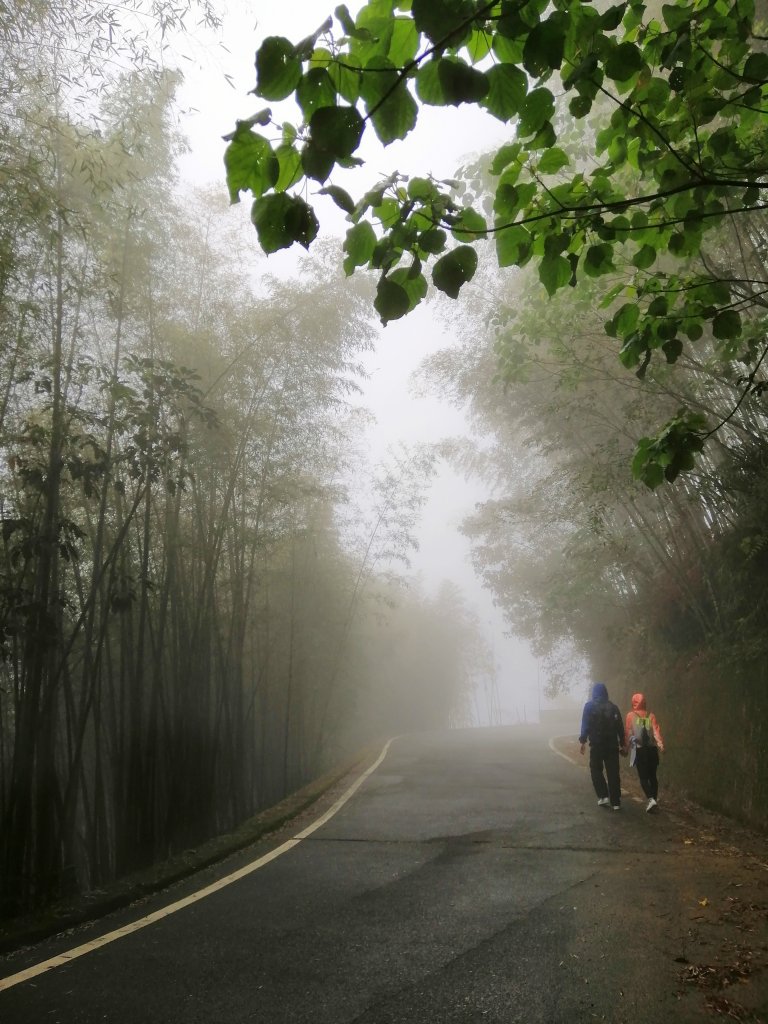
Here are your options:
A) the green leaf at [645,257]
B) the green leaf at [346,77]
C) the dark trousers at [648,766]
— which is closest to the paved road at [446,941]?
the dark trousers at [648,766]

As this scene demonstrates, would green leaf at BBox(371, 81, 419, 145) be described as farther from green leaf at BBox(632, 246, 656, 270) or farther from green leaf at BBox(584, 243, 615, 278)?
green leaf at BBox(632, 246, 656, 270)

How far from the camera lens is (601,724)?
7152 mm

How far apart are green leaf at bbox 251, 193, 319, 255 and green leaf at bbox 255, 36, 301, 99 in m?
0.21

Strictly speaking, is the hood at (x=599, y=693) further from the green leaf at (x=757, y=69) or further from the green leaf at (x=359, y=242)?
the green leaf at (x=359, y=242)

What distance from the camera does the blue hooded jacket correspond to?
7.14 m

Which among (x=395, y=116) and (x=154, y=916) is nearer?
(x=395, y=116)

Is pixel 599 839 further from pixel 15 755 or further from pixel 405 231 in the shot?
pixel 405 231

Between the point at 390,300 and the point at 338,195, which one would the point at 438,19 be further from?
the point at 390,300

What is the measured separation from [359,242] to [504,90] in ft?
1.54

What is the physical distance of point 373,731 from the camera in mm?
26172

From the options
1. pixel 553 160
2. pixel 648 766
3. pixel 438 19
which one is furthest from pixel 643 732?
pixel 438 19

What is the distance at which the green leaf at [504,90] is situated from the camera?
1590mm

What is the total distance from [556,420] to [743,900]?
210 inches

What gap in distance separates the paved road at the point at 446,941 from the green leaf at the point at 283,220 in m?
2.46
